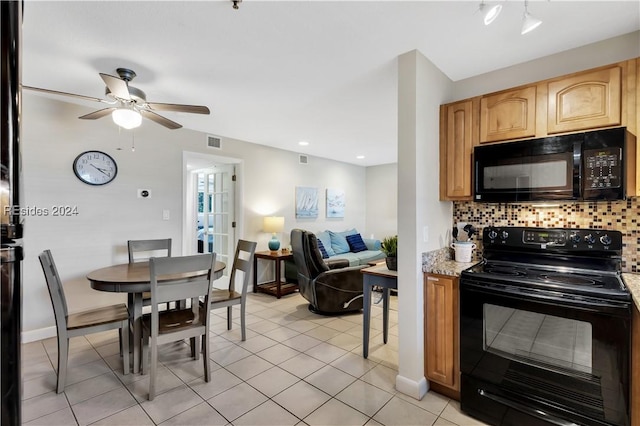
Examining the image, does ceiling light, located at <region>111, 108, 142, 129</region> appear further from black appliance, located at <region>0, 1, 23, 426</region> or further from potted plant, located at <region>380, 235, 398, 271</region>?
potted plant, located at <region>380, 235, 398, 271</region>

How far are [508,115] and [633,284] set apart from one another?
3.94 ft

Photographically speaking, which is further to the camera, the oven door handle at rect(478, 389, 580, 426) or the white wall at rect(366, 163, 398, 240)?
the white wall at rect(366, 163, 398, 240)

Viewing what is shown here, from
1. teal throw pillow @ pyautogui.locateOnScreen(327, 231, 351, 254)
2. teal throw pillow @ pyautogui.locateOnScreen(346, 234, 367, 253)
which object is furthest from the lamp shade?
teal throw pillow @ pyautogui.locateOnScreen(346, 234, 367, 253)

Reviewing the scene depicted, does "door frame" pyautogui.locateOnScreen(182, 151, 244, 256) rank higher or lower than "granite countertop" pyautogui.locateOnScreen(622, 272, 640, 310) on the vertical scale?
higher

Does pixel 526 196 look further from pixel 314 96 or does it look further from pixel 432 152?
pixel 314 96

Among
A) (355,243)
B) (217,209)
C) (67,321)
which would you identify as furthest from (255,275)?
(67,321)

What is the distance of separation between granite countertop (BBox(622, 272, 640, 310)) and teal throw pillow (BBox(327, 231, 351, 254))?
4177 millimetres

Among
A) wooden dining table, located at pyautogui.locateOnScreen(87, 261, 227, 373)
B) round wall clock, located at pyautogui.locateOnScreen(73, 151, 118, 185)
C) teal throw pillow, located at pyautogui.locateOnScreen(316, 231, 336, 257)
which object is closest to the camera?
wooden dining table, located at pyautogui.locateOnScreen(87, 261, 227, 373)

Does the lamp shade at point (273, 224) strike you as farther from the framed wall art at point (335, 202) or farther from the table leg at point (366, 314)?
the table leg at point (366, 314)

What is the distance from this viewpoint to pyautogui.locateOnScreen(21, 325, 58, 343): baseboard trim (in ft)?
9.48

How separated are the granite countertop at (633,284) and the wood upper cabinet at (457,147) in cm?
95

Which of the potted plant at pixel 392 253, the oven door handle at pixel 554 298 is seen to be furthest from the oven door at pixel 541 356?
the potted plant at pixel 392 253

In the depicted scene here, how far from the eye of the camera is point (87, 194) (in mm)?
3227

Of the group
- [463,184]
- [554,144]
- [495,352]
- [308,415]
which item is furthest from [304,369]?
[554,144]
